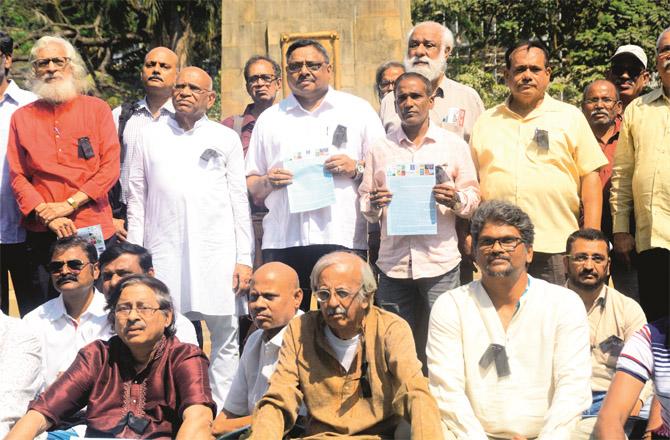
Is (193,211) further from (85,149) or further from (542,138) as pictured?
(542,138)

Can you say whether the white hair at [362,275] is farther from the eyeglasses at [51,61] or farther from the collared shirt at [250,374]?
the eyeglasses at [51,61]

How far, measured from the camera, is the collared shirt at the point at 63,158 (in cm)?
680

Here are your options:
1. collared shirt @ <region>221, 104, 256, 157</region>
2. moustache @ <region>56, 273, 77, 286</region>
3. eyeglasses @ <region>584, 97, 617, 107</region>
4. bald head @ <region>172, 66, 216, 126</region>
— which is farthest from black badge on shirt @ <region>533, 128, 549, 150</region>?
moustache @ <region>56, 273, 77, 286</region>

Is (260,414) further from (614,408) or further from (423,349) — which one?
(423,349)

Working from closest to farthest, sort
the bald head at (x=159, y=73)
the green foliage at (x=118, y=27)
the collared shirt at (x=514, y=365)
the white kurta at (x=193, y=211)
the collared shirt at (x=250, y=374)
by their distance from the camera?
the collared shirt at (x=514, y=365), the collared shirt at (x=250, y=374), the white kurta at (x=193, y=211), the bald head at (x=159, y=73), the green foliage at (x=118, y=27)

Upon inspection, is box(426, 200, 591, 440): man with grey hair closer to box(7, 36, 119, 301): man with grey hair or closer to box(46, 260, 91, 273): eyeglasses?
box(46, 260, 91, 273): eyeglasses

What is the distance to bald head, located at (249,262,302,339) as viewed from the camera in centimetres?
578

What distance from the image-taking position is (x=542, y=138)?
6.48 meters

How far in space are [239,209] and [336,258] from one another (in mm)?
1785

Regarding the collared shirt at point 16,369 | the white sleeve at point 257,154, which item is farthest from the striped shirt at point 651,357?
the white sleeve at point 257,154

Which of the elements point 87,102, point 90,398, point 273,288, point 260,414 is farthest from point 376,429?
point 87,102

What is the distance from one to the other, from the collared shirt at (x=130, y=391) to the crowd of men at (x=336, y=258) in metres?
0.01

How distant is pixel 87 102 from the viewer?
7016 millimetres

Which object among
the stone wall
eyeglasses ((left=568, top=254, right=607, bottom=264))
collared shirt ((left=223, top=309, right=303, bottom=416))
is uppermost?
the stone wall
